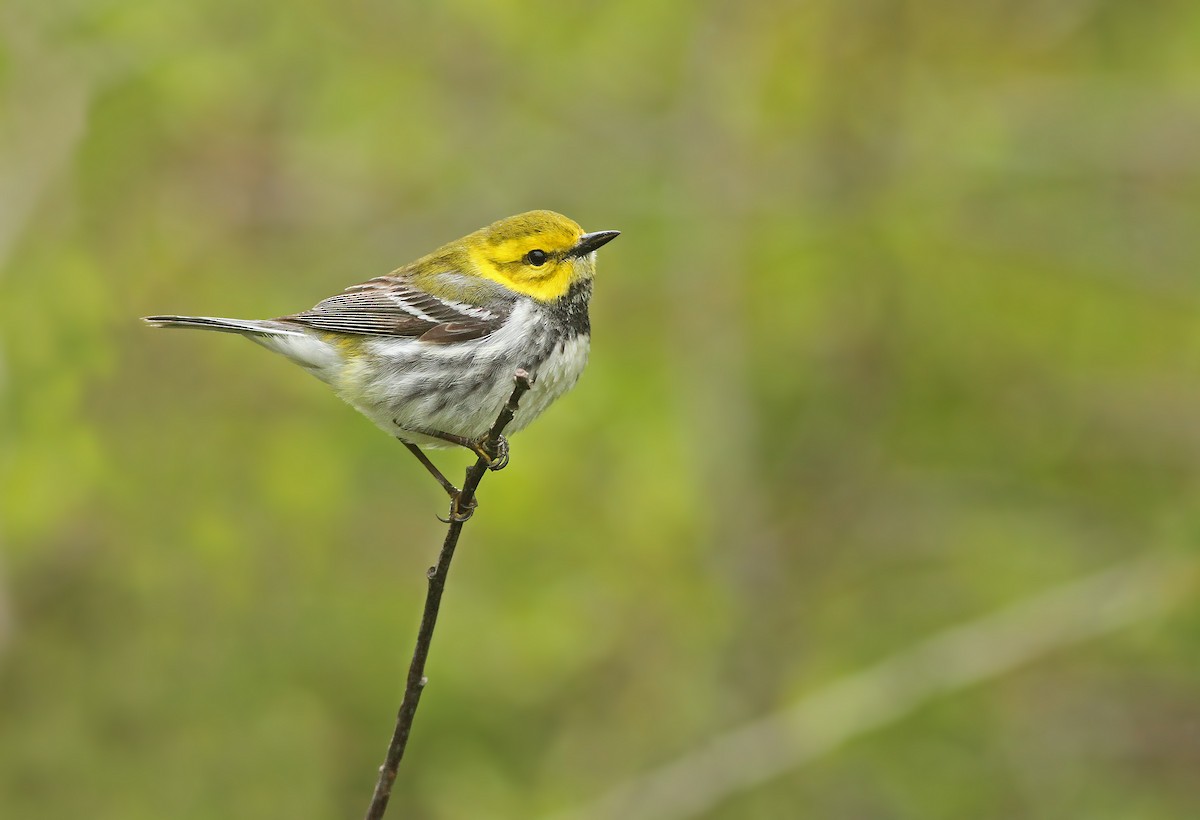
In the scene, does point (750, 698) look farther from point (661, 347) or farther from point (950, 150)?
point (950, 150)

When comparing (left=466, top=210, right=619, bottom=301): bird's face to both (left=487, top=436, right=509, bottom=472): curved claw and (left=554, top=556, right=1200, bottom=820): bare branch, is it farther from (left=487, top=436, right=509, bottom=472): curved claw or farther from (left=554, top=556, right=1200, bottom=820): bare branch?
(left=554, top=556, right=1200, bottom=820): bare branch

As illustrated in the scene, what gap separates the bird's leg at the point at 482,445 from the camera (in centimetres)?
351

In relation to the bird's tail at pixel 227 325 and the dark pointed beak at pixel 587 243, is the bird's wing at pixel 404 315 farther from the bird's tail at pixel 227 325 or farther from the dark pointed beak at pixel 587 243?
the dark pointed beak at pixel 587 243

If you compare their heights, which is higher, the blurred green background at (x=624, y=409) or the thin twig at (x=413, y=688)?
the blurred green background at (x=624, y=409)

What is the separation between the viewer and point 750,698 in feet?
20.0

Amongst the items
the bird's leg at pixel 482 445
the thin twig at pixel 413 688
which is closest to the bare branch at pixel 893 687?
the bird's leg at pixel 482 445

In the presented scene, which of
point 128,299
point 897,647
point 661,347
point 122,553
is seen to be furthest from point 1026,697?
point 128,299

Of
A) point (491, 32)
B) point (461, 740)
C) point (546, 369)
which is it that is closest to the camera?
point (546, 369)

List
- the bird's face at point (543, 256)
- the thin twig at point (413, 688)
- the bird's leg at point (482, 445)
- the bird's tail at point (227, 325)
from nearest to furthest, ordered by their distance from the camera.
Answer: the thin twig at point (413, 688) < the bird's leg at point (482, 445) < the bird's tail at point (227, 325) < the bird's face at point (543, 256)

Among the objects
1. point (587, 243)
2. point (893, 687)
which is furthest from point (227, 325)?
point (893, 687)

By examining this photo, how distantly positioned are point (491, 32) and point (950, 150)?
2.37m

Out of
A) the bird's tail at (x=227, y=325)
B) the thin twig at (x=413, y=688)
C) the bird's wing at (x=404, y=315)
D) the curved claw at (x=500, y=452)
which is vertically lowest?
the thin twig at (x=413, y=688)

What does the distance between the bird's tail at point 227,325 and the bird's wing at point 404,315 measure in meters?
0.10

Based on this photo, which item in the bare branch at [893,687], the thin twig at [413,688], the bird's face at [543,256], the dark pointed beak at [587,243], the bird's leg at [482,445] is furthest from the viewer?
the bare branch at [893,687]
